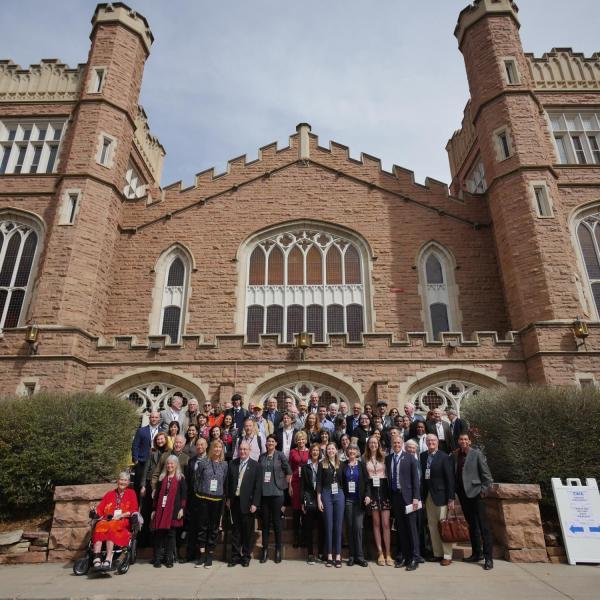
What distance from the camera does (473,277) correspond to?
1684 cm

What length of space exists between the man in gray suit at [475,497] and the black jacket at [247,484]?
2824 mm

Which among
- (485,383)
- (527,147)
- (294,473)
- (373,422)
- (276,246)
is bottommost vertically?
(294,473)

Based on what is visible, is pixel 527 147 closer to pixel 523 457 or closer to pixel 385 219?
pixel 385 219

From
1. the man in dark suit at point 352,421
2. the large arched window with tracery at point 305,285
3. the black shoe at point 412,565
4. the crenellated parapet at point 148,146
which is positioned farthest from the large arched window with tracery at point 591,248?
the crenellated parapet at point 148,146

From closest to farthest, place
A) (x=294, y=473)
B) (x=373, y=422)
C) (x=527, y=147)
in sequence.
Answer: (x=294, y=473) → (x=373, y=422) → (x=527, y=147)

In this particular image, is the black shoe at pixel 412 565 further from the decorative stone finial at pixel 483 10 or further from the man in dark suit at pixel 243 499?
the decorative stone finial at pixel 483 10

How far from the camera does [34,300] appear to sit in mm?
14961

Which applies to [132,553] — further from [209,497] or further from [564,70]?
[564,70]

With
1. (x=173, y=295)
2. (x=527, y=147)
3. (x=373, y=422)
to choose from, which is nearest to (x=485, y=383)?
(x=373, y=422)

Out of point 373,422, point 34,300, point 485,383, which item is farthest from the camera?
point 34,300

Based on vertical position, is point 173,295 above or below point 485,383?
above

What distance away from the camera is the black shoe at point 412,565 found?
5972 mm

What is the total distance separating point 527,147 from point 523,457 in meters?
12.8

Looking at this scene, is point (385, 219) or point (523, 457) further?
point (385, 219)
